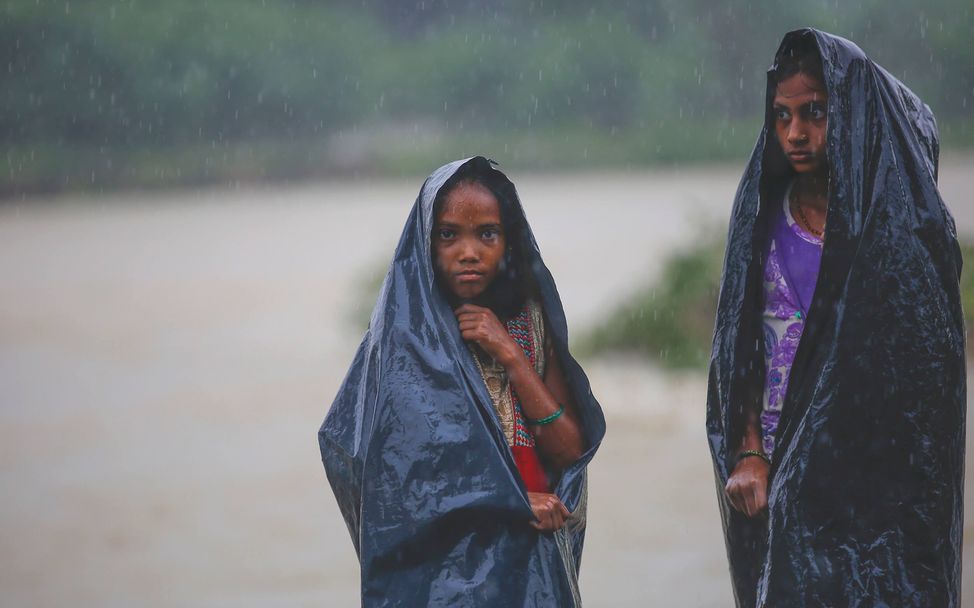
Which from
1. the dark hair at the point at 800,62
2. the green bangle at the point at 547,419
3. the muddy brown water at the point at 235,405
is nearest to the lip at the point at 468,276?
the green bangle at the point at 547,419

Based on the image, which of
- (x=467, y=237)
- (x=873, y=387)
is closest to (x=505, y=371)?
(x=467, y=237)

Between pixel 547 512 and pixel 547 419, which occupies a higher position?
Answer: pixel 547 419

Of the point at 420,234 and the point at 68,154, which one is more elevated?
the point at 420,234

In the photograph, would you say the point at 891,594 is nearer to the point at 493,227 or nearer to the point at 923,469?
the point at 923,469

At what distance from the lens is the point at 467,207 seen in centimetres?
379

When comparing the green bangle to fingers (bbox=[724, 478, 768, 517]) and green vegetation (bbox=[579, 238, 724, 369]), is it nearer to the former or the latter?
fingers (bbox=[724, 478, 768, 517])

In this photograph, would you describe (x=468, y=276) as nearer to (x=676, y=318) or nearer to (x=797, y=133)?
(x=797, y=133)

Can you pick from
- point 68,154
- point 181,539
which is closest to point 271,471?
point 181,539

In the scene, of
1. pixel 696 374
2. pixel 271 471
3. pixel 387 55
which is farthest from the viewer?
pixel 387 55

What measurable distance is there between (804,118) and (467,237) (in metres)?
0.92

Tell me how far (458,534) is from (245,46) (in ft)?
81.8

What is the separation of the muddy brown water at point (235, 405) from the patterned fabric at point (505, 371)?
9.92 ft

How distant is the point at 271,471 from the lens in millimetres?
9883

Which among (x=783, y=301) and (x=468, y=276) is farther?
(x=783, y=301)
